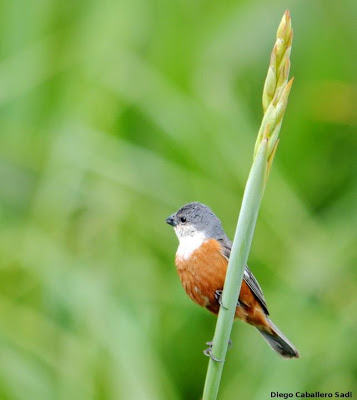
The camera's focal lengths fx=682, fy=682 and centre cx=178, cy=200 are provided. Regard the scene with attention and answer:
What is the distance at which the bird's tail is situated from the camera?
76.2 inches

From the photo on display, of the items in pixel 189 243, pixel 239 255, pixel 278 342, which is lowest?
pixel 239 255

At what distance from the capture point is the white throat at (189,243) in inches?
75.5

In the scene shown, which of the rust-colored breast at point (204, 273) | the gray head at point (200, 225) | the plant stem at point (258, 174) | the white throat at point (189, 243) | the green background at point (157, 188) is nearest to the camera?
the plant stem at point (258, 174)

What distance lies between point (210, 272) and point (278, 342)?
347 mm

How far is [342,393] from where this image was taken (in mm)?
2316

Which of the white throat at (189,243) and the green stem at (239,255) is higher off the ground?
the white throat at (189,243)

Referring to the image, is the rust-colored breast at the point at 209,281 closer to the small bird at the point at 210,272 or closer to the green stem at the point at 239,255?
the small bird at the point at 210,272

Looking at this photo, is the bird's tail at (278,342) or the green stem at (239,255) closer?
the green stem at (239,255)

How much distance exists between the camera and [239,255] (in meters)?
1.01

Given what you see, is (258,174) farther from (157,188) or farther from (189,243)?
(157,188)

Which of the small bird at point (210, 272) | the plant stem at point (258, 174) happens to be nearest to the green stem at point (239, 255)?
the plant stem at point (258, 174)

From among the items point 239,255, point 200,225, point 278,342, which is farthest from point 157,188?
point 239,255

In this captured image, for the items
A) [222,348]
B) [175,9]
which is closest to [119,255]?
[175,9]

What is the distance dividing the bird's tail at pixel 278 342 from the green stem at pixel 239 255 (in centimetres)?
92
